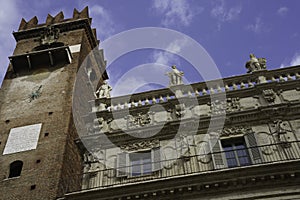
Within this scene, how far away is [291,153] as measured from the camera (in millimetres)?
14328

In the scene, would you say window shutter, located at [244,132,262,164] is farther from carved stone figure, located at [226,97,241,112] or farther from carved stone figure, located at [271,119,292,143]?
carved stone figure, located at [226,97,241,112]

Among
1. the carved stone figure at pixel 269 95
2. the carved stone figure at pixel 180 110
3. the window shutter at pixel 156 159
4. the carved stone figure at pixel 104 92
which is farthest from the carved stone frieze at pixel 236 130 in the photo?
the carved stone figure at pixel 104 92

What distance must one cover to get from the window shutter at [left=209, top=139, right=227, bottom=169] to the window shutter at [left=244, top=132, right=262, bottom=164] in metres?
1.02

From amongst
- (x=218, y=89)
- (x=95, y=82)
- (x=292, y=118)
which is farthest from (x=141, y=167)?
(x=95, y=82)

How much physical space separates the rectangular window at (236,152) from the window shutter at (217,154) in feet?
0.77

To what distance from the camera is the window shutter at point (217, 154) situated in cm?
1455

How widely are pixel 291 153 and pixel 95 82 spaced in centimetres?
1704

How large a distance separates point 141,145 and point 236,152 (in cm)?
378

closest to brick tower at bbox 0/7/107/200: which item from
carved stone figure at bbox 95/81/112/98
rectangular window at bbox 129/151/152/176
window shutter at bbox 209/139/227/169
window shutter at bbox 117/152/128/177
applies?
carved stone figure at bbox 95/81/112/98

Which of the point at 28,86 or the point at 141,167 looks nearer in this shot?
the point at 141,167

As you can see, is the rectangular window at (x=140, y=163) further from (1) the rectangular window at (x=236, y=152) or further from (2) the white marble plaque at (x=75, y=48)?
(2) the white marble plaque at (x=75, y=48)

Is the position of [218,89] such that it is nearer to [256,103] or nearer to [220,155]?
[256,103]

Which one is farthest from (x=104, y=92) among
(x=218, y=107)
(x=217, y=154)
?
(x=217, y=154)

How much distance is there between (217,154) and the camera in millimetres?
14906
